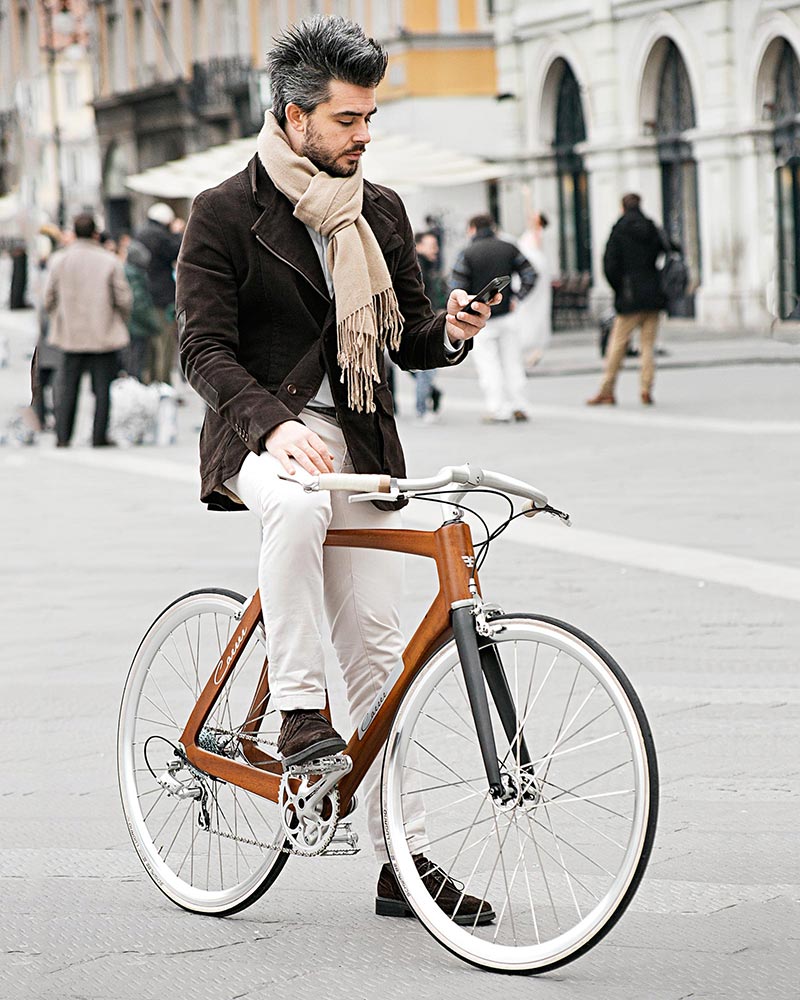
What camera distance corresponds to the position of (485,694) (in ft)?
12.3

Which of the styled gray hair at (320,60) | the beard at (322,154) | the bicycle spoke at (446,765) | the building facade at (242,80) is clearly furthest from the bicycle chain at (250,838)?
the building facade at (242,80)

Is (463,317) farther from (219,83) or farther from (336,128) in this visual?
(219,83)

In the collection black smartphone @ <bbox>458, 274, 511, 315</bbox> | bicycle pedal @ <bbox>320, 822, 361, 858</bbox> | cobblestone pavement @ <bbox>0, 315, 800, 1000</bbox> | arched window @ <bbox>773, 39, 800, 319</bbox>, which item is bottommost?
cobblestone pavement @ <bbox>0, 315, 800, 1000</bbox>

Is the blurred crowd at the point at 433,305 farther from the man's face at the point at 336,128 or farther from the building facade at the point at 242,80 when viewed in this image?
the building facade at the point at 242,80

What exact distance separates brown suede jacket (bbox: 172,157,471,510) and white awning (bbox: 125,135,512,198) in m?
20.9

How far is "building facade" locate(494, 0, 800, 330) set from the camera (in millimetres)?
28281

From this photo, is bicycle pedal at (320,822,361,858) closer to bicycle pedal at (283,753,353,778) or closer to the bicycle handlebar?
bicycle pedal at (283,753,353,778)

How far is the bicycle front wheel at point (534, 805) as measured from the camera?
11.8 ft

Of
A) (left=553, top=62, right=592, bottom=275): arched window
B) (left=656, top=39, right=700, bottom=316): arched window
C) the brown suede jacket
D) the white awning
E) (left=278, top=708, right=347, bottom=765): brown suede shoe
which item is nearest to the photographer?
(left=278, top=708, right=347, bottom=765): brown suede shoe

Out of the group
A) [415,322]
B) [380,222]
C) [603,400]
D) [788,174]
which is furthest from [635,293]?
[380,222]

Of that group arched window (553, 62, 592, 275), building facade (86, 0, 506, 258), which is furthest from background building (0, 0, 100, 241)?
arched window (553, 62, 592, 275)

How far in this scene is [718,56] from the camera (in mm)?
28797

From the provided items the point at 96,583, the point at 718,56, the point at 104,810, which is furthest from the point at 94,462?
the point at 718,56

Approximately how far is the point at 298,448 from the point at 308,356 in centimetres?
28
